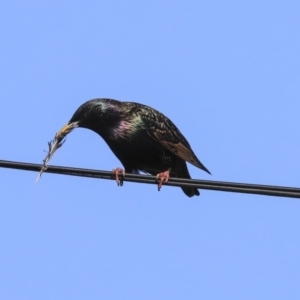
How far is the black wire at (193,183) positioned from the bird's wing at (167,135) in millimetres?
2677

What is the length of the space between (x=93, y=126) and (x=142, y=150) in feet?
1.92

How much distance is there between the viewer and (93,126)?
390 inches

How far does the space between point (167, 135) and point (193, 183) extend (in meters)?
3.56

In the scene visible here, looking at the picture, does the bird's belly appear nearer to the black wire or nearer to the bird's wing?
→ the bird's wing

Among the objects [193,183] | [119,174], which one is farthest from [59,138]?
[193,183]

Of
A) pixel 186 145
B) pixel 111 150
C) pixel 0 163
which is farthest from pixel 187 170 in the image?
pixel 0 163

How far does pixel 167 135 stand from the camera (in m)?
10.2

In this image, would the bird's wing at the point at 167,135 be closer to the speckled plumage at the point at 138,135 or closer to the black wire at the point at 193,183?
the speckled plumage at the point at 138,135

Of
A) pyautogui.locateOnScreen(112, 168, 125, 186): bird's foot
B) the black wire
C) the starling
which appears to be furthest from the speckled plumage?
the black wire

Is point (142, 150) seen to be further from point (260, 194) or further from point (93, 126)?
point (260, 194)

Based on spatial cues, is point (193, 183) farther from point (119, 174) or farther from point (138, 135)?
point (138, 135)

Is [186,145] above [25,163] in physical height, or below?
above

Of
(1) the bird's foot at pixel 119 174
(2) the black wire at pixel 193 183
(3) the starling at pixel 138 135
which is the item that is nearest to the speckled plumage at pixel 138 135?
(3) the starling at pixel 138 135

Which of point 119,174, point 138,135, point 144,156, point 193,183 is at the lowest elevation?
point 193,183
